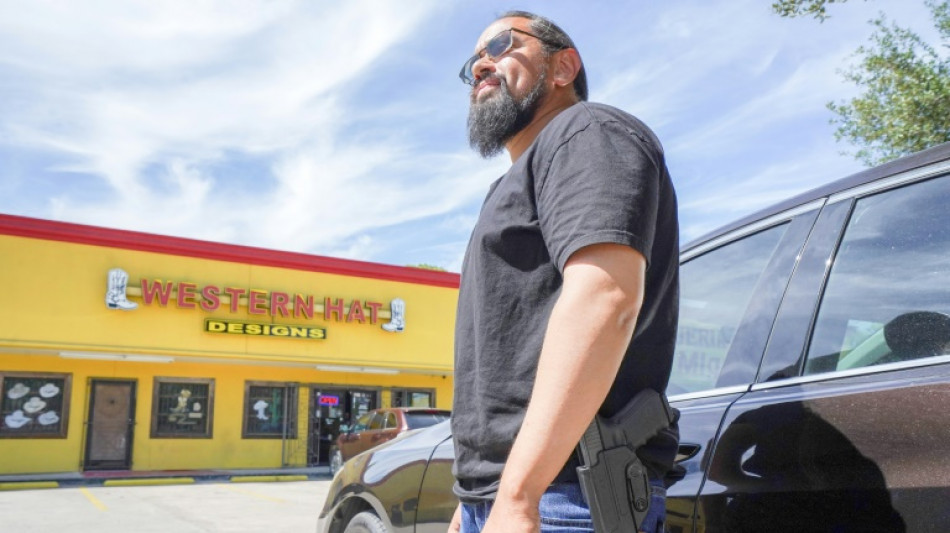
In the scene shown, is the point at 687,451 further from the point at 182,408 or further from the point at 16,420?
the point at 182,408

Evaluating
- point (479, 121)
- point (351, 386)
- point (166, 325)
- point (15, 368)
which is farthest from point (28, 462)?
point (479, 121)

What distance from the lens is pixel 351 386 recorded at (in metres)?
21.1

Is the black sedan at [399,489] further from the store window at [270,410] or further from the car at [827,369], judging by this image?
the store window at [270,410]

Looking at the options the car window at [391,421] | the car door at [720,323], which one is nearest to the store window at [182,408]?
the car window at [391,421]

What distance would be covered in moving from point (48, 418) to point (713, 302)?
18.0 meters

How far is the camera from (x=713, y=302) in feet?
8.09

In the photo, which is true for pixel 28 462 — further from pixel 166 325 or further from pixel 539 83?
pixel 539 83

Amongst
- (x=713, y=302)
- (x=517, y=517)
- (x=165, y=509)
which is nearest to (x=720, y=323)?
(x=713, y=302)

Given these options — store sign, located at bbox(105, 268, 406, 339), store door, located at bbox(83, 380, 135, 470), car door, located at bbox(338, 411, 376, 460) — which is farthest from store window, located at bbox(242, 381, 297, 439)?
car door, located at bbox(338, 411, 376, 460)

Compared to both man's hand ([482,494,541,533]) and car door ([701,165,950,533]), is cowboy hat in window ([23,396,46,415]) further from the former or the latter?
man's hand ([482,494,541,533])

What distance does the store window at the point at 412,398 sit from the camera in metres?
21.7

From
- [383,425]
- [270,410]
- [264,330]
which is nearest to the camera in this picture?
[383,425]

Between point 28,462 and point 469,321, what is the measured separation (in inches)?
714

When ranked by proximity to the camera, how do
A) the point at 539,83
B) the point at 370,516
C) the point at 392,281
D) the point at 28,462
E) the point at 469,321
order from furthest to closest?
the point at 392,281, the point at 28,462, the point at 370,516, the point at 539,83, the point at 469,321
